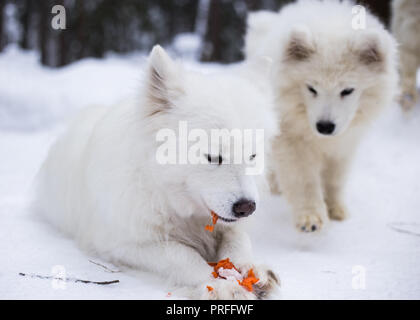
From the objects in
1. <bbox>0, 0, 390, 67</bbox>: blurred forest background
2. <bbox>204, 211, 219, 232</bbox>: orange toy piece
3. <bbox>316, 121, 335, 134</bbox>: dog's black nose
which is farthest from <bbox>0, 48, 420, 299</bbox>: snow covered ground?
<bbox>0, 0, 390, 67</bbox>: blurred forest background

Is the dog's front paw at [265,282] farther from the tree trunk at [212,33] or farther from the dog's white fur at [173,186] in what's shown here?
the tree trunk at [212,33]

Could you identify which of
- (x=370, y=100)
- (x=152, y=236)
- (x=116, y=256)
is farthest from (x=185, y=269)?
(x=370, y=100)

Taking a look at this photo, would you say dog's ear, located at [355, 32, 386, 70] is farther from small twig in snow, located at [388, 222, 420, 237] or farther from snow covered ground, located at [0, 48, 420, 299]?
small twig in snow, located at [388, 222, 420, 237]

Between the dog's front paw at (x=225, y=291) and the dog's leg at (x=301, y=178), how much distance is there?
1.61 meters

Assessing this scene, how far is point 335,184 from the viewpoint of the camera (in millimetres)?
4465

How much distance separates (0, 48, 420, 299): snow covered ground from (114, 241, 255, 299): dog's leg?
0.26 ft

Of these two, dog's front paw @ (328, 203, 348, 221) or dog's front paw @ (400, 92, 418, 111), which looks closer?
dog's front paw @ (328, 203, 348, 221)

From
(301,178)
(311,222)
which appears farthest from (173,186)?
(301,178)

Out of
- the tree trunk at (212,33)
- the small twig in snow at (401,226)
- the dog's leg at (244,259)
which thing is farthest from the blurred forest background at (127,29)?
the dog's leg at (244,259)

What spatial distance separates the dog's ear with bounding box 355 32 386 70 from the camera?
12.0ft

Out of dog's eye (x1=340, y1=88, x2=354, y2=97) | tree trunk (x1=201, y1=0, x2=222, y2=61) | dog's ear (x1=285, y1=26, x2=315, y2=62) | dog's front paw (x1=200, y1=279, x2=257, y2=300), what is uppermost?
tree trunk (x1=201, y1=0, x2=222, y2=61)

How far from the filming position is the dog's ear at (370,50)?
366cm

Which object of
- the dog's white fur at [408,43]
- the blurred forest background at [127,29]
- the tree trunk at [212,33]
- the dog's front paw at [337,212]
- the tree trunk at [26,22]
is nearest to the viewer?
the dog's front paw at [337,212]
